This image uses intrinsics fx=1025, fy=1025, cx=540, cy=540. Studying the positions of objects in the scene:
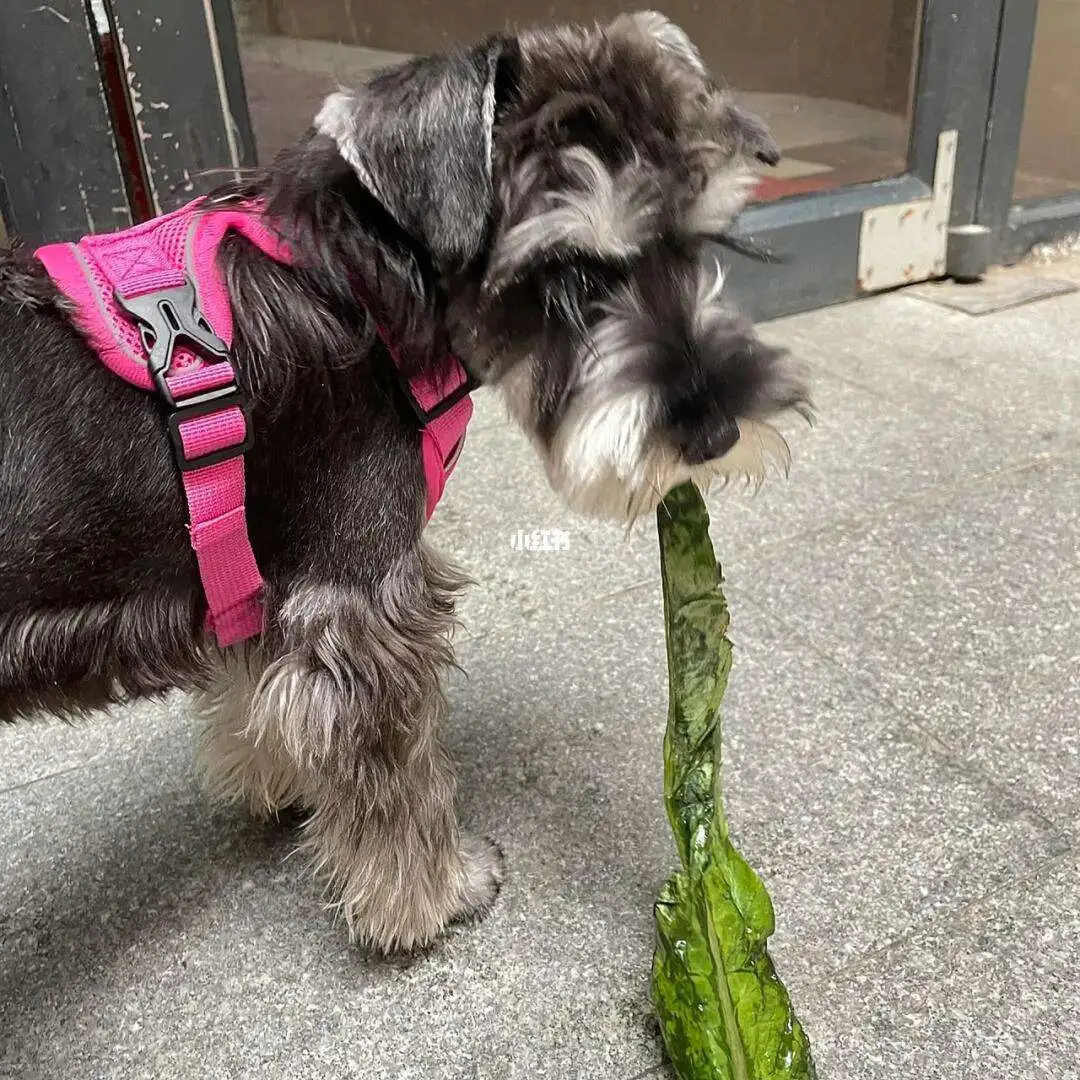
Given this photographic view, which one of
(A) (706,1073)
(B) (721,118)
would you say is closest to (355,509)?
(B) (721,118)

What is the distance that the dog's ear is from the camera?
4.30ft

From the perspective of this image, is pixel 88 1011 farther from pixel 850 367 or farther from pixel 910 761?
pixel 850 367

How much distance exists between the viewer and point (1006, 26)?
4.11m

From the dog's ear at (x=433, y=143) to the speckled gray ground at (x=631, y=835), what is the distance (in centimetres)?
116

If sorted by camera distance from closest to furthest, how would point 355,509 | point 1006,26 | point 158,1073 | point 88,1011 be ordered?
point 355,509 → point 158,1073 → point 88,1011 → point 1006,26

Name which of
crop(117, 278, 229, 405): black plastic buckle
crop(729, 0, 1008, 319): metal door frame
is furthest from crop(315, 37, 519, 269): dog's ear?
crop(729, 0, 1008, 319): metal door frame

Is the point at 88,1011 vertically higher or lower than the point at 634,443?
lower

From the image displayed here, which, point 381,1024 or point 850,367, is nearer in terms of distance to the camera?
point 381,1024

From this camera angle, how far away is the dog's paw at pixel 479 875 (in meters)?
1.80

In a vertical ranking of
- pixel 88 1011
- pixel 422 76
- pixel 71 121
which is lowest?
pixel 88 1011

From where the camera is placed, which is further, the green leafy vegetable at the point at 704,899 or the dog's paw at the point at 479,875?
the dog's paw at the point at 479,875

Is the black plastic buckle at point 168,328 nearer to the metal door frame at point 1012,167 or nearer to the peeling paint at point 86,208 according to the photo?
the peeling paint at point 86,208

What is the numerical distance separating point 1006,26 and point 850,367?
1.63 m

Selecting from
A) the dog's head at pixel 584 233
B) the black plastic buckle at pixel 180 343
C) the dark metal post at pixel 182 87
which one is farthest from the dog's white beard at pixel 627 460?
the dark metal post at pixel 182 87
